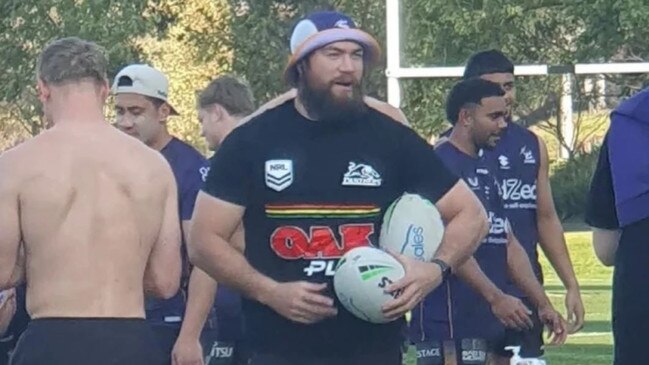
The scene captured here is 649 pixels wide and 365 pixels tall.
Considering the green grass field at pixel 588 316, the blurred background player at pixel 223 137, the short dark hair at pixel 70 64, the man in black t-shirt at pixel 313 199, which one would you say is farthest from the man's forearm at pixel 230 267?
the green grass field at pixel 588 316

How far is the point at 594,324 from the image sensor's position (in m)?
18.6

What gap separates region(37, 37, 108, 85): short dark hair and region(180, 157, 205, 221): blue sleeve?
80.0 inches

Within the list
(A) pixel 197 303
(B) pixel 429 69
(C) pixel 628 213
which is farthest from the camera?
(B) pixel 429 69

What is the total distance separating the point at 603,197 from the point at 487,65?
3.61 metres

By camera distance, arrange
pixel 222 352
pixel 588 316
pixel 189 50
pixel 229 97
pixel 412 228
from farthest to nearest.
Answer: pixel 189 50, pixel 588 316, pixel 229 97, pixel 222 352, pixel 412 228

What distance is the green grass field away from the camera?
15438 mm

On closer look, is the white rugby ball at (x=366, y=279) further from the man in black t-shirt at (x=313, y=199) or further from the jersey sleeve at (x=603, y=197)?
the jersey sleeve at (x=603, y=197)

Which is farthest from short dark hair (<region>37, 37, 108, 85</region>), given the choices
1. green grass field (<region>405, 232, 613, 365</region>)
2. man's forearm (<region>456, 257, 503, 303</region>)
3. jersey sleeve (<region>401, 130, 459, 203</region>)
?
green grass field (<region>405, 232, 613, 365</region>)

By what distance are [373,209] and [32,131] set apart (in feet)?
99.7

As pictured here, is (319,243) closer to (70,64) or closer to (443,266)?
(443,266)

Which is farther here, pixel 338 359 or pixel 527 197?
pixel 527 197

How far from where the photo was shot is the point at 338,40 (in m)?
6.07

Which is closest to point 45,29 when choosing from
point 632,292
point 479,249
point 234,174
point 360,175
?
point 479,249

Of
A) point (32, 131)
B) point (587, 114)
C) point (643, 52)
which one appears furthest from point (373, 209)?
point (32, 131)
